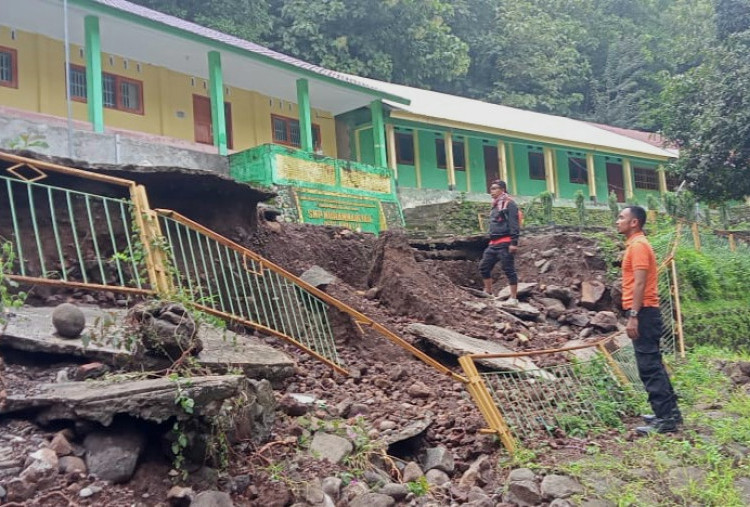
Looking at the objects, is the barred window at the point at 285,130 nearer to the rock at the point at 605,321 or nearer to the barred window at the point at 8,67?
the barred window at the point at 8,67

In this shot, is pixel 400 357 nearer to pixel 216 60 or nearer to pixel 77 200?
pixel 77 200

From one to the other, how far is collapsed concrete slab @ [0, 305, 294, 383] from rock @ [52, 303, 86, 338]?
41 millimetres

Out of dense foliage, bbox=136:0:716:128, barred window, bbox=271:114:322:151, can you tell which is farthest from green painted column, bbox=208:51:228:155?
dense foliage, bbox=136:0:716:128

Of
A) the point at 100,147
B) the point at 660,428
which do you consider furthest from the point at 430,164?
the point at 660,428

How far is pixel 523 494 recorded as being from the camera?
388 centimetres

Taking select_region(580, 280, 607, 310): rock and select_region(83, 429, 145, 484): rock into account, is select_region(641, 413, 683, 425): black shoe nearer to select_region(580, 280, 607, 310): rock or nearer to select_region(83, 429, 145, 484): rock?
select_region(83, 429, 145, 484): rock

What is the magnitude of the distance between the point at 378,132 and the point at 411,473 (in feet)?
51.0

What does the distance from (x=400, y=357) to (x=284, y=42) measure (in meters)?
22.1

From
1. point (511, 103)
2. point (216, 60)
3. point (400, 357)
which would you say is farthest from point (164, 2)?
point (400, 357)

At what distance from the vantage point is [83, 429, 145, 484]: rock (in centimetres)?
313

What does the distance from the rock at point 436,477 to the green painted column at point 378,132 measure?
49.0 feet

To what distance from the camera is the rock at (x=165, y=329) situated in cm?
407

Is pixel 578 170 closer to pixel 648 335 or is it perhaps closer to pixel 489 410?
pixel 648 335

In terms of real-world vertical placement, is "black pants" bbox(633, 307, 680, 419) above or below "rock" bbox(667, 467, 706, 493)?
above
